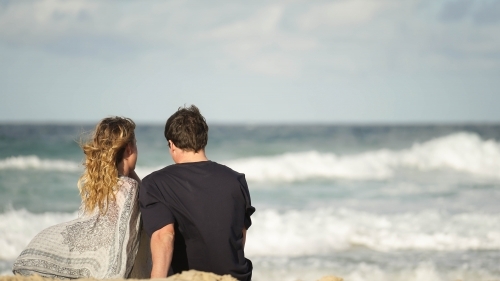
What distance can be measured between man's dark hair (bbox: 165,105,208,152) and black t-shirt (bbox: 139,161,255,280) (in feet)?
0.36

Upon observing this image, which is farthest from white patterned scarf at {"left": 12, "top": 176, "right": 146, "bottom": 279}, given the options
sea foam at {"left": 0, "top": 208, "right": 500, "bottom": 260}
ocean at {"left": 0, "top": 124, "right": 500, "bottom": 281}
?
sea foam at {"left": 0, "top": 208, "right": 500, "bottom": 260}

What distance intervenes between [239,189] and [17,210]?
27.8 ft

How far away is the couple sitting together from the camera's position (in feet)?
10.3

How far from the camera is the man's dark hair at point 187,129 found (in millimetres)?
3154

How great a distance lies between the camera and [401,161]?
737 inches

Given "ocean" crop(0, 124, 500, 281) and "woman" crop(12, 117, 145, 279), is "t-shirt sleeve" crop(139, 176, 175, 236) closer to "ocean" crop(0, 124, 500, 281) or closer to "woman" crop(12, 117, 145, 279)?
"woman" crop(12, 117, 145, 279)

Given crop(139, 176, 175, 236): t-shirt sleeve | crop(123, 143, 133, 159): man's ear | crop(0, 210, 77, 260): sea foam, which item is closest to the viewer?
crop(139, 176, 175, 236): t-shirt sleeve

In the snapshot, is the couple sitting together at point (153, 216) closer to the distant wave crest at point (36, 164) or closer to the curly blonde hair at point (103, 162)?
the curly blonde hair at point (103, 162)

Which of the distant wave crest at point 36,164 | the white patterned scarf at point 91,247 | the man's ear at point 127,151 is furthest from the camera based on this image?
the distant wave crest at point 36,164

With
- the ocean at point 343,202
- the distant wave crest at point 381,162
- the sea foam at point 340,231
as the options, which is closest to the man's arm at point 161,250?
the ocean at point 343,202

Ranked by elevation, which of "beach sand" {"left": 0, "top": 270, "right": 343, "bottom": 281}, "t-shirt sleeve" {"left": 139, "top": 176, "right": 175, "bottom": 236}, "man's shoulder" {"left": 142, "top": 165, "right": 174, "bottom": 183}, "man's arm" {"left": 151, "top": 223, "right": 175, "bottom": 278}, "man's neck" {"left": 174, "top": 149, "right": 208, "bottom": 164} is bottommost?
"beach sand" {"left": 0, "top": 270, "right": 343, "bottom": 281}

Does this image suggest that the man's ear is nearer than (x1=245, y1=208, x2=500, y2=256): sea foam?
Yes

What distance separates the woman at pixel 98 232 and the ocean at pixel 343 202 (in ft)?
0.95

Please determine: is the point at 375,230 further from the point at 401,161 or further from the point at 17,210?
the point at 401,161
